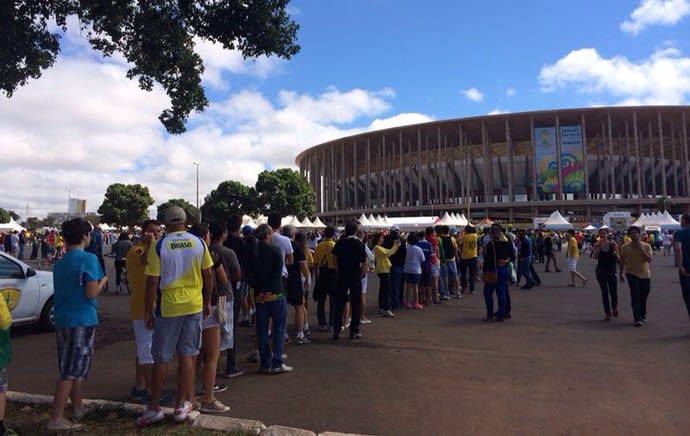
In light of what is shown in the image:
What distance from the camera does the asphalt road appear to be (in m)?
4.04

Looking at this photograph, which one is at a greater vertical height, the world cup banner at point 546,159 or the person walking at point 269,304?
the world cup banner at point 546,159

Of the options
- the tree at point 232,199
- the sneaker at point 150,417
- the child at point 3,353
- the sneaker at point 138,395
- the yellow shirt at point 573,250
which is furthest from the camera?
the tree at point 232,199

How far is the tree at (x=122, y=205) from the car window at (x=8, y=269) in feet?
194

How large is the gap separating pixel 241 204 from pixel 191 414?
172ft

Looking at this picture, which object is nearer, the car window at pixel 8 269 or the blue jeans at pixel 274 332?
the blue jeans at pixel 274 332

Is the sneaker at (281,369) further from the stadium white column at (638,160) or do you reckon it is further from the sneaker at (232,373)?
the stadium white column at (638,160)

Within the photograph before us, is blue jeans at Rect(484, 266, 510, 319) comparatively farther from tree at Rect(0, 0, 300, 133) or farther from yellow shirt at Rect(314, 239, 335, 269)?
tree at Rect(0, 0, 300, 133)

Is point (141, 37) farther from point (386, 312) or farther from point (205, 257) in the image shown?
point (386, 312)

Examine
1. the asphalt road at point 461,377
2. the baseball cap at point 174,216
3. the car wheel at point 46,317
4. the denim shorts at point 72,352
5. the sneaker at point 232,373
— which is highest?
the baseball cap at point 174,216

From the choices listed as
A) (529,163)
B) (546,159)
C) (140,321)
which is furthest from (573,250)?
(529,163)

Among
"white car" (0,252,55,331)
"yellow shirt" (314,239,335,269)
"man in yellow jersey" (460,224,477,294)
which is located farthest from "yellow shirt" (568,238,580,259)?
"white car" (0,252,55,331)

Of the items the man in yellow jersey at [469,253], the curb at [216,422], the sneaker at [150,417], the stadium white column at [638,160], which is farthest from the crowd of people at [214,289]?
the stadium white column at [638,160]

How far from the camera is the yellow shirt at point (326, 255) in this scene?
7828 mm

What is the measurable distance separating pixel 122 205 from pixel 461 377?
64497mm
